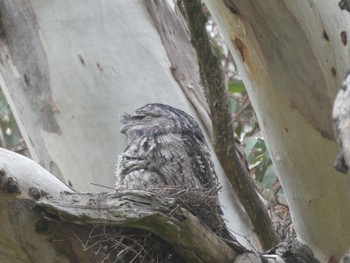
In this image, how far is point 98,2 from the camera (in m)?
3.46

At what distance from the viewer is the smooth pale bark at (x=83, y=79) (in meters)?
3.29

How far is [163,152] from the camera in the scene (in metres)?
3.14

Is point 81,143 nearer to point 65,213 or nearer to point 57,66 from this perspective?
point 57,66

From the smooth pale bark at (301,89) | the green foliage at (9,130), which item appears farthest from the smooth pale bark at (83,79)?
the green foliage at (9,130)

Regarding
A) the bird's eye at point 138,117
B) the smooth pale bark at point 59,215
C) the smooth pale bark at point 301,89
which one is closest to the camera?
the smooth pale bark at point 59,215

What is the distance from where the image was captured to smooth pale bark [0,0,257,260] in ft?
10.8

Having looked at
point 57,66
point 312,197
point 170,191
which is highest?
point 57,66

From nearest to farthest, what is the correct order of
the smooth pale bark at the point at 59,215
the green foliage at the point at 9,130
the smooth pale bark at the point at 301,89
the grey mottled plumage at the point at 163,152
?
the smooth pale bark at the point at 59,215 < the smooth pale bark at the point at 301,89 < the grey mottled plumage at the point at 163,152 < the green foliage at the point at 9,130

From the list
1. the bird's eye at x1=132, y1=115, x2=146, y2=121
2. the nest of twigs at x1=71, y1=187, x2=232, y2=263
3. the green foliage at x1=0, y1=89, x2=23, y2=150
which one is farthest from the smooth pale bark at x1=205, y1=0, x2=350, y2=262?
the green foliage at x1=0, y1=89, x2=23, y2=150

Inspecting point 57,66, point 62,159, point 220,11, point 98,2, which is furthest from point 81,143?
point 220,11

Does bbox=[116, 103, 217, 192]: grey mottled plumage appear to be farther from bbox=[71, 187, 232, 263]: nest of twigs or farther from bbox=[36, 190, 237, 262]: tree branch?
bbox=[36, 190, 237, 262]: tree branch

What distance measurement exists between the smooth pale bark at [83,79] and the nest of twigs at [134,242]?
0.66m

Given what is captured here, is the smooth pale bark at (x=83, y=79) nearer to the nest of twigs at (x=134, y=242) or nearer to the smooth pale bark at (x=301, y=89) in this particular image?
the smooth pale bark at (x=301, y=89)

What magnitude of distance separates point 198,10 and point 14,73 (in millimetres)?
1267
